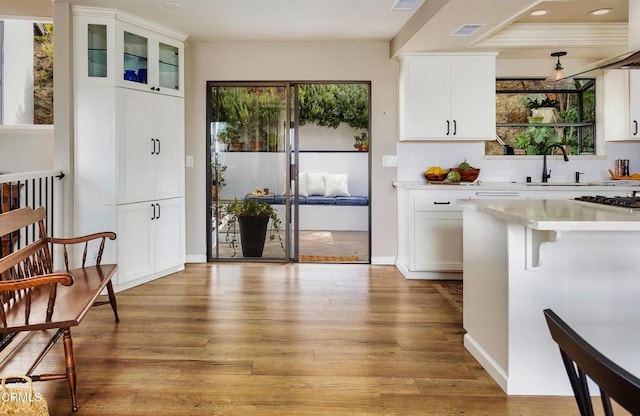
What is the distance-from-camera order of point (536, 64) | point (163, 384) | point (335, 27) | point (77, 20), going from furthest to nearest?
point (536, 64)
point (335, 27)
point (77, 20)
point (163, 384)

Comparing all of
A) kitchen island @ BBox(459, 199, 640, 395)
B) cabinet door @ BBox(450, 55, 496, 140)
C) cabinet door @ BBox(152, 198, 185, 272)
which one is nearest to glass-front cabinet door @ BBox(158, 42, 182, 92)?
cabinet door @ BBox(152, 198, 185, 272)

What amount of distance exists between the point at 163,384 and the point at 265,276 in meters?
2.49

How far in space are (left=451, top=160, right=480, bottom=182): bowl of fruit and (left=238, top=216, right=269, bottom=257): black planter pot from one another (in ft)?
7.19

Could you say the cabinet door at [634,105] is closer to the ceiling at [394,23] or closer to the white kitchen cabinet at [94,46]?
the ceiling at [394,23]

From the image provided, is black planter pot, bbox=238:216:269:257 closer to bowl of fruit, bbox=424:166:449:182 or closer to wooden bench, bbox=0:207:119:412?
bowl of fruit, bbox=424:166:449:182

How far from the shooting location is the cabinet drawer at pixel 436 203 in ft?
15.8

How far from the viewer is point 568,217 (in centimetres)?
211

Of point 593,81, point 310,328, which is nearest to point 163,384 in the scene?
point 310,328

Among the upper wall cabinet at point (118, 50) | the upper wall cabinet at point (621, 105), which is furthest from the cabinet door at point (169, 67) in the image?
the upper wall cabinet at point (621, 105)

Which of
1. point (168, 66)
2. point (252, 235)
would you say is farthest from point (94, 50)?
point (252, 235)

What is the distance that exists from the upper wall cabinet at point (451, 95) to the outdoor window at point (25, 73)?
385cm

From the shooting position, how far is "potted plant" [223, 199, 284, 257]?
19.0 ft

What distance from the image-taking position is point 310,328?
11.1 feet

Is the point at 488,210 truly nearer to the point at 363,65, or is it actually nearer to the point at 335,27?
the point at 335,27
